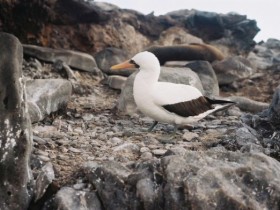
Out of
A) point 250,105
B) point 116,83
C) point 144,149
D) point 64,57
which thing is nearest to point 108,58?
point 64,57

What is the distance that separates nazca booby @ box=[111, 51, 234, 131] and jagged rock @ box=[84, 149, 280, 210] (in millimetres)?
1755

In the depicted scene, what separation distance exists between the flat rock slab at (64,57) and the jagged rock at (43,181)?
6468 mm

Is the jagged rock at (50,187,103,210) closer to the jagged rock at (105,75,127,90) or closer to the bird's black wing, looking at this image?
the bird's black wing

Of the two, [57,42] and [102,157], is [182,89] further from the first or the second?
[57,42]

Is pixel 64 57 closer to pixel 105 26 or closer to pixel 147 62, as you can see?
pixel 105 26

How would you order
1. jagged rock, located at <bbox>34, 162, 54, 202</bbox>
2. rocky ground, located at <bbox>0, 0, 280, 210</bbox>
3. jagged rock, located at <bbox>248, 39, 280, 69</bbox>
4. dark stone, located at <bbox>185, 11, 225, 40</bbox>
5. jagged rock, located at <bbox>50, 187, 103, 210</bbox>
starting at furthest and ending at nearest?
dark stone, located at <bbox>185, 11, 225, 40</bbox> < jagged rock, located at <bbox>248, 39, 280, 69</bbox> < jagged rock, located at <bbox>34, 162, 54, 202</bbox> < jagged rock, located at <bbox>50, 187, 103, 210</bbox> < rocky ground, located at <bbox>0, 0, 280, 210</bbox>

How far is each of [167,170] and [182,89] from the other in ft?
8.18

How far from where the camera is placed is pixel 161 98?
6.59 meters

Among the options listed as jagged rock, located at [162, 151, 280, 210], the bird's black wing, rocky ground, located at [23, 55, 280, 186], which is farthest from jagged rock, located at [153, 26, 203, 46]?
jagged rock, located at [162, 151, 280, 210]

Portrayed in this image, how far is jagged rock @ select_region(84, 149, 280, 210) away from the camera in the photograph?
4.28 meters

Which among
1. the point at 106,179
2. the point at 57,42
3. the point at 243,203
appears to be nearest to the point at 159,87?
the point at 106,179

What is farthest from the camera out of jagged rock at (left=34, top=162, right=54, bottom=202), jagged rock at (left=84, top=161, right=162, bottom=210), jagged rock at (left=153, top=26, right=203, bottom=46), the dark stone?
the dark stone

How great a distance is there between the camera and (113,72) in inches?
480

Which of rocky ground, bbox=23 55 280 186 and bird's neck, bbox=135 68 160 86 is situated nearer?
rocky ground, bbox=23 55 280 186
